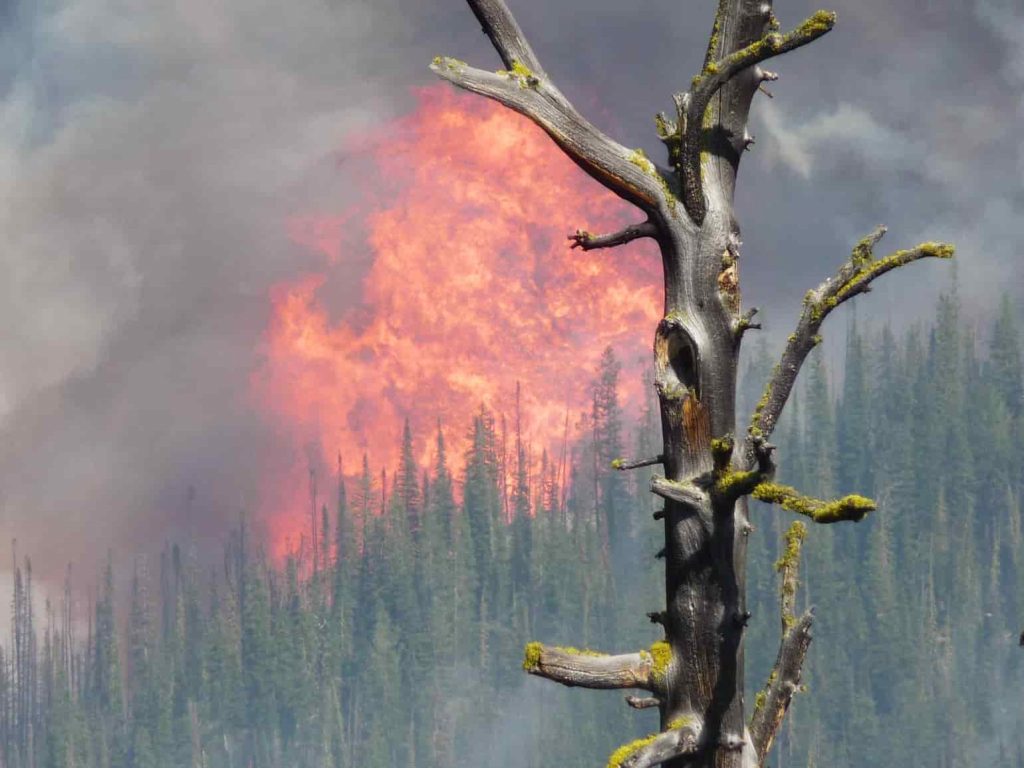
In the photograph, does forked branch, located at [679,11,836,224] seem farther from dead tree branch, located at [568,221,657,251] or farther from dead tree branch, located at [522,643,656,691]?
dead tree branch, located at [522,643,656,691]

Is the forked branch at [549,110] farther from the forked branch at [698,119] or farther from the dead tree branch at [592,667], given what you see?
the dead tree branch at [592,667]

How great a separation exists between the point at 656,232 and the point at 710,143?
0.68 meters

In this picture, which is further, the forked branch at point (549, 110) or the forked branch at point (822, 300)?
the forked branch at point (549, 110)

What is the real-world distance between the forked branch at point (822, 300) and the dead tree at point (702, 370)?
0.04 feet

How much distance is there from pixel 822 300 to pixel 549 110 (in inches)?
89.6

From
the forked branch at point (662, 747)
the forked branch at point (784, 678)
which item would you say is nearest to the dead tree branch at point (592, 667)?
the forked branch at point (662, 747)

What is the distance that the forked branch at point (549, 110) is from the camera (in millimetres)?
11461

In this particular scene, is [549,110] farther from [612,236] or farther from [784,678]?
[784,678]

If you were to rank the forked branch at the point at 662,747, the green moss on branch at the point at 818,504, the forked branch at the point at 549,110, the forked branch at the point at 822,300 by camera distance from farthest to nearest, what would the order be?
the forked branch at the point at 549,110, the forked branch at the point at 822,300, the forked branch at the point at 662,747, the green moss on branch at the point at 818,504

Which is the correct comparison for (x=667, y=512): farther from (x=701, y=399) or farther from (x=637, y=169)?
(x=637, y=169)

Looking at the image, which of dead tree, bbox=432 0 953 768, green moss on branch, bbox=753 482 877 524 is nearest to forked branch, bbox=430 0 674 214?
dead tree, bbox=432 0 953 768

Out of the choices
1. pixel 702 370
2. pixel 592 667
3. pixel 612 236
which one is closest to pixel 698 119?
pixel 612 236

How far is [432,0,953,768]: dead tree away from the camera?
10.9 meters

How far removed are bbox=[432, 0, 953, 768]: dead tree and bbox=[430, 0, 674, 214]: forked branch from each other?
1 cm
